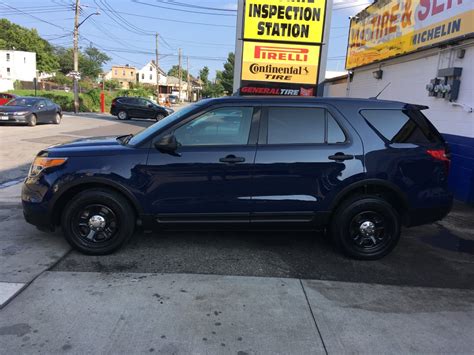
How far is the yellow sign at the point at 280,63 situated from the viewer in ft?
36.2

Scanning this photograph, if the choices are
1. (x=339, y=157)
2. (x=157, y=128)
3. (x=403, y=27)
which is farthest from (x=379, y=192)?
(x=403, y=27)

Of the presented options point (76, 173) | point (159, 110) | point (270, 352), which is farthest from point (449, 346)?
point (159, 110)

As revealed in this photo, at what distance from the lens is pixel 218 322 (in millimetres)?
3262

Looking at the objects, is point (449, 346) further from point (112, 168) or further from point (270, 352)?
point (112, 168)

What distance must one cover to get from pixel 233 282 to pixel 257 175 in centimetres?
113

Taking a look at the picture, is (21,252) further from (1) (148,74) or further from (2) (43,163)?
(1) (148,74)

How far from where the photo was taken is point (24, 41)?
93188mm

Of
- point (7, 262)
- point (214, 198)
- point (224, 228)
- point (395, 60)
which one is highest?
point (395, 60)

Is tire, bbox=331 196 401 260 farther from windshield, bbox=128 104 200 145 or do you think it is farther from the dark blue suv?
windshield, bbox=128 104 200 145

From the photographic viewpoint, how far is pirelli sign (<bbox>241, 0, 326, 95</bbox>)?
35.2 feet

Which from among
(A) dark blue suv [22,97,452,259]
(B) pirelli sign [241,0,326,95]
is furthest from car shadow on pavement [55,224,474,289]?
(B) pirelli sign [241,0,326,95]

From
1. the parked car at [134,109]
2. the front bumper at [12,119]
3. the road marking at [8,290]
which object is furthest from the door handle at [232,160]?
the parked car at [134,109]

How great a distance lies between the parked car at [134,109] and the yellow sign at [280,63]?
58.7 feet

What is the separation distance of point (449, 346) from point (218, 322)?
173 centimetres
